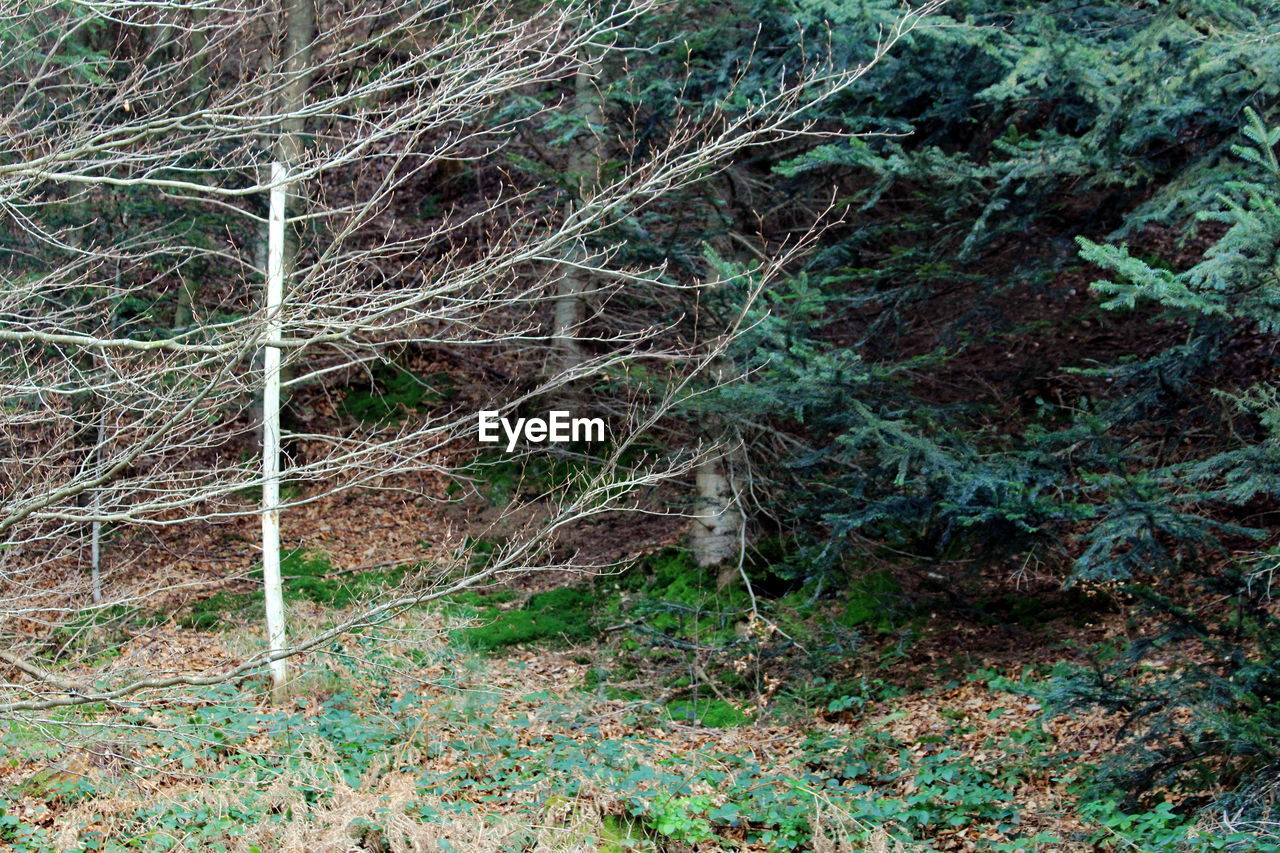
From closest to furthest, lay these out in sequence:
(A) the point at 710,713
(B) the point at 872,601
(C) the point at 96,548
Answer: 1. (A) the point at 710,713
2. (B) the point at 872,601
3. (C) the point at 96,548

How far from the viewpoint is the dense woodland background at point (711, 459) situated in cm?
540

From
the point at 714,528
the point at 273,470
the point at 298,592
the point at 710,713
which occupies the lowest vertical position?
the point at 298,592

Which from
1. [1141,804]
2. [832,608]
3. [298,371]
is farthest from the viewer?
[298,371]

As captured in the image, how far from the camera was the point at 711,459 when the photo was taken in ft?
26.8

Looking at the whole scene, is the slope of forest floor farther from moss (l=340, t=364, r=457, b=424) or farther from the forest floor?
moss (l=340, t=364, r=457, b=424)

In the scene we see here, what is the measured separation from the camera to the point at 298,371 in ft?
45.8

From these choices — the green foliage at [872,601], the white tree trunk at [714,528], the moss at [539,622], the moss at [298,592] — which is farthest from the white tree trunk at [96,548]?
the green foliage at [872,601]

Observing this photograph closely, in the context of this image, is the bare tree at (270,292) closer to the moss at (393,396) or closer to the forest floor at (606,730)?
the forest floor at (606,730)

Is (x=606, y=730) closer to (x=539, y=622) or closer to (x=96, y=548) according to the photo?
(x=539, y=622)

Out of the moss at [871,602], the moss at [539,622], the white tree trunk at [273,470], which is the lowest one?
the moss at [539,622]

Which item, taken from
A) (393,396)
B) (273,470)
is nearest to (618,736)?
(273,470)

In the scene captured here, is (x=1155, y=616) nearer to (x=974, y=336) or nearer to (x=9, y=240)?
(x=974, y=336)

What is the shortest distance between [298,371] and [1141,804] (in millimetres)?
11097

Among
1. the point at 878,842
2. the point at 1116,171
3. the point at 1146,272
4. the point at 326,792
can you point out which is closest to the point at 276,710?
the point at 326,792
